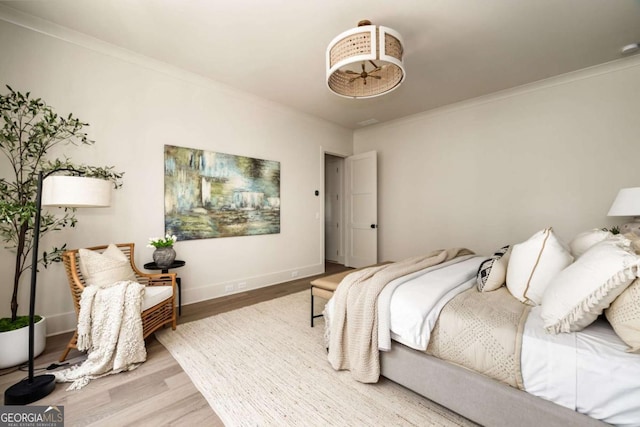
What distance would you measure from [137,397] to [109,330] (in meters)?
0.57

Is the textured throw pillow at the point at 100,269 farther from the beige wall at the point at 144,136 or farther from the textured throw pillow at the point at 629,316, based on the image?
the textured throw pillow at the point at 629,316

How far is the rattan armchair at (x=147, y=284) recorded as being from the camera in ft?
6.91

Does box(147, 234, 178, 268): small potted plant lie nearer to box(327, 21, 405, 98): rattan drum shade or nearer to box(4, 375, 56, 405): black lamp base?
box(4, 375, 56, 405): black lamp base

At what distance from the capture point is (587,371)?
1133 millimetres

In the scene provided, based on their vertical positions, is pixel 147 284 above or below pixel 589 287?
below

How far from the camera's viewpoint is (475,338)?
1.44 meters

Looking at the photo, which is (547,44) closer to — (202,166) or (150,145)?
(202,166)

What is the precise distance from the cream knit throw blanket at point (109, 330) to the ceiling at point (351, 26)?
242 cm

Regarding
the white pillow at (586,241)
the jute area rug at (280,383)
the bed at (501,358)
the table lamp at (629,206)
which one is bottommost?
the jute area rug at (280,383)

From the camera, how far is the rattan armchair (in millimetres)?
2105

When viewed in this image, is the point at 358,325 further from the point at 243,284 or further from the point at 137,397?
the point at 243,284

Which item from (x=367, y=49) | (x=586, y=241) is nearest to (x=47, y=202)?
(x=367, y=49)

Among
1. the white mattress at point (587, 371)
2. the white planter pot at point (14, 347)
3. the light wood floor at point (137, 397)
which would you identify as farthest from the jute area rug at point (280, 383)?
the white planter pot at point (14, 347)

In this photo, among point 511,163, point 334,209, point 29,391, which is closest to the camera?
point 29,391
